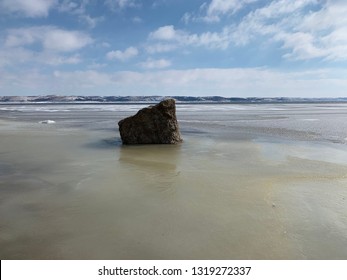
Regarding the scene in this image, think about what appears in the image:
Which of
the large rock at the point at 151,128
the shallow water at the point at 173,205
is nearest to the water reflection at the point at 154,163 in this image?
the shallow water at the point at 173,205

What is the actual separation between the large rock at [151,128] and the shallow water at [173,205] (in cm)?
300

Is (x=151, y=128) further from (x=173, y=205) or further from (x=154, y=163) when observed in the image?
(x=173, y=205)

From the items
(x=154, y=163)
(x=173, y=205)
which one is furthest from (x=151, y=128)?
(x=173, y=205)

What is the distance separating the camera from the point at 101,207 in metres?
6.02

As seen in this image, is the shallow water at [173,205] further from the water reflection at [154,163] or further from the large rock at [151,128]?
the large rock at [151,128]

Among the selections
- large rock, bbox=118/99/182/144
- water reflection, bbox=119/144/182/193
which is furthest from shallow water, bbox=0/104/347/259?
large rock, bbox=118/99/182/144

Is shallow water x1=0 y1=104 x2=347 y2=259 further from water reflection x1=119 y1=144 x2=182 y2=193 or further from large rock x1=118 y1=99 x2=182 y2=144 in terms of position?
large rock x1=118 y1=99 x2=182 y2=144

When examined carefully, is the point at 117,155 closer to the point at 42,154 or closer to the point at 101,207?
the point at 42,154

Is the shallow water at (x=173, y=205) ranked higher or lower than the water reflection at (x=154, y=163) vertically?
higher

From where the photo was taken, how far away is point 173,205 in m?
6.14

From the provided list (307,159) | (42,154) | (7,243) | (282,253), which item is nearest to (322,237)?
(282,253)

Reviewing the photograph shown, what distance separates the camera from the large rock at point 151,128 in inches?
571

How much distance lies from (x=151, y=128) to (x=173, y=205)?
8.75 metres
